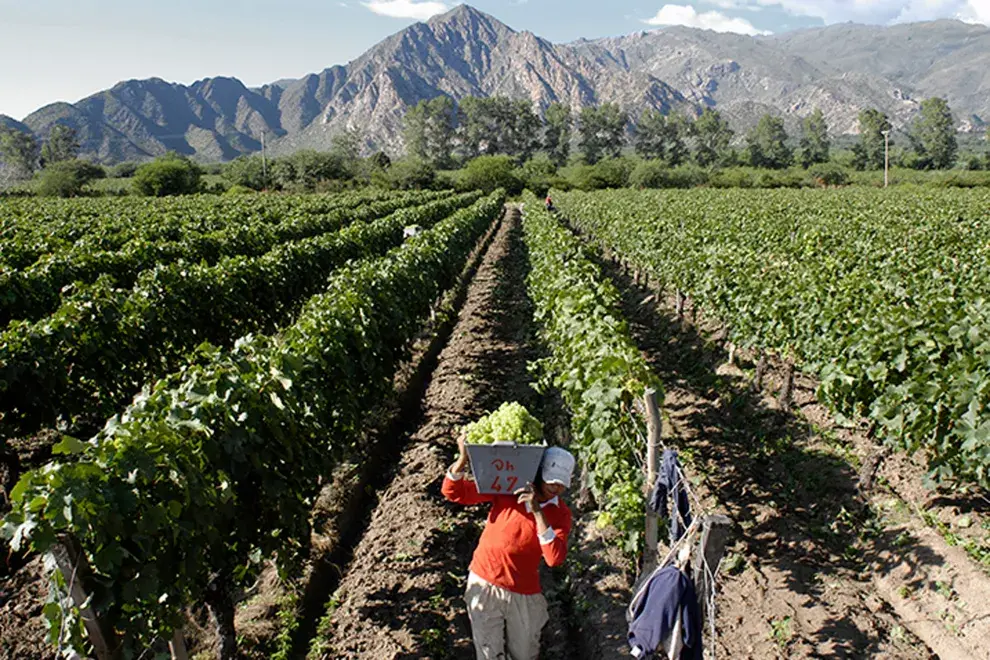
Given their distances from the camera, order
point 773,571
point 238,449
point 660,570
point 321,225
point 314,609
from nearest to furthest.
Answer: point 660,570 < point 238,449 < point 314,609 < point 773,571 < point 321,225

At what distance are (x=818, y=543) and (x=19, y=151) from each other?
155542 millimetres

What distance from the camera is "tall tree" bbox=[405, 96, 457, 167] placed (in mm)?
118562

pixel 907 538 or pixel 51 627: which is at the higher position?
pixel 51 627

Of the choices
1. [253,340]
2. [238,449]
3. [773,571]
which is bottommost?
[773,571]

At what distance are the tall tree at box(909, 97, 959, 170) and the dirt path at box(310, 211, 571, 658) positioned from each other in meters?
109

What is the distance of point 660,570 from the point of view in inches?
138

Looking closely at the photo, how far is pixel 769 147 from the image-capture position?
346ft

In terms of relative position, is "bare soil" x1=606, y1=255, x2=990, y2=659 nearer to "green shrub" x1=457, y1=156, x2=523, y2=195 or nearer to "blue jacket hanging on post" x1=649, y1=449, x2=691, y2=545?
"blue jacket hanging on post" x1=649, y1=449, x2=691, y2=545

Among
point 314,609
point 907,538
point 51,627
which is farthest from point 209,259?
point 907,538

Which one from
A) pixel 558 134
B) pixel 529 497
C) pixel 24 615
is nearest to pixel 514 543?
pixel 529 497

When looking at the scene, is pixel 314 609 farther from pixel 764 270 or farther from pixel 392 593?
pixel 764 270

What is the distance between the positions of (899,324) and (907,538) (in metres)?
2.06

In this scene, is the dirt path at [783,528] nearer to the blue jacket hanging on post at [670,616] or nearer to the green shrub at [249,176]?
the blue jacket hanging on post at [670,616]

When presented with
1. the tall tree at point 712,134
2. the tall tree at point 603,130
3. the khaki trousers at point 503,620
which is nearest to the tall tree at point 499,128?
the tall tree at point 603,130
